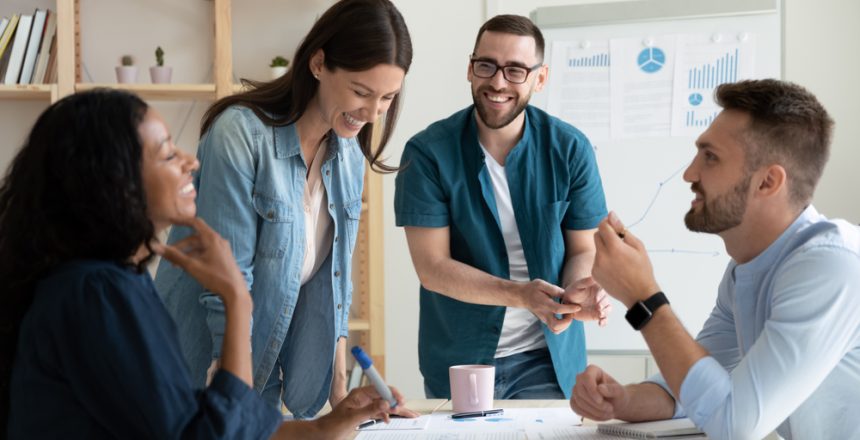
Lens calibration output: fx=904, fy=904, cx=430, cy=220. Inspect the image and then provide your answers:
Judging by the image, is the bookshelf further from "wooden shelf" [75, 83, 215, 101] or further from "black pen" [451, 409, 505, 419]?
"black pen" [451, 409, 505, 419]

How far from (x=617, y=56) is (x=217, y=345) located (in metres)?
2.21

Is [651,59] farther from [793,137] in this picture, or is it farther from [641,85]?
[793,137]

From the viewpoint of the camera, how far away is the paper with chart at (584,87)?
11.2 ft

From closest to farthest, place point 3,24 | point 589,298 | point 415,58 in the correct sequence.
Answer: point 589,298
point 3,24
point 415,58

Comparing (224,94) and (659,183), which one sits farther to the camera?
A: (224,94)

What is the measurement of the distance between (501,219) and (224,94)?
5.35ft

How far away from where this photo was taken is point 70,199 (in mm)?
1084

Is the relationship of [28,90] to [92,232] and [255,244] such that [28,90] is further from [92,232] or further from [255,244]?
[92,232]

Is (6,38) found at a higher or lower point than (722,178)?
higher

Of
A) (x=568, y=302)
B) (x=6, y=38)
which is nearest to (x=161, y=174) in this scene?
(x=568, y=302)

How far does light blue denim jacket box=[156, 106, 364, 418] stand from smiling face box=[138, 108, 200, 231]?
50 centimetres

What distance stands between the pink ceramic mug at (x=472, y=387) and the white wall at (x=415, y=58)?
211 cm

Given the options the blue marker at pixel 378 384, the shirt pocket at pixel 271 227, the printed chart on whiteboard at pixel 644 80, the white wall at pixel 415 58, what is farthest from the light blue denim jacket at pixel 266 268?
the white wall at pixel 415 58

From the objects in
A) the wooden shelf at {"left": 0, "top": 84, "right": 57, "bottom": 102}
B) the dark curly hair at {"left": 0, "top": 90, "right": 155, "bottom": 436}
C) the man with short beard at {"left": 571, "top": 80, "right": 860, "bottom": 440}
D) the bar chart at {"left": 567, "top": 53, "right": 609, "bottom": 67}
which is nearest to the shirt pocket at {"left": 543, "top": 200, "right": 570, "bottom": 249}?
the man with short beard at {"left": 571, "top": 80, "right": 860, "bottom": 440}
